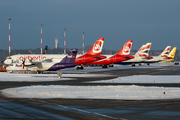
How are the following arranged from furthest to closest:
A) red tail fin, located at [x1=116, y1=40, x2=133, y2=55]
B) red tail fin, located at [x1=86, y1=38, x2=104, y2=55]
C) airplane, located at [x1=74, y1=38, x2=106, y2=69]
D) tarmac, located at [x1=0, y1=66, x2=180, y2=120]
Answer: red tail fin, located at [x1=116, y1=40, x2=133, y2=55], red tail fin, located at [x1=86, y1=38, x2=104, y2=55], airplane, located at [x1=74, y1=38, x2=106, y2=69], tarmac, located at [x1=0, y1=66, x2=180, y2=120]

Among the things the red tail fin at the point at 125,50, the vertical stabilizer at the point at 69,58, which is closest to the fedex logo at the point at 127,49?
the red tail fin at the point at 125,50

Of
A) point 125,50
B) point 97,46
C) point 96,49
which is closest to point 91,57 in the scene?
point 96,49

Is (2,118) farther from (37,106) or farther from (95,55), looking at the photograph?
(95,55)

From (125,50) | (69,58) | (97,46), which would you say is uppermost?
(97,46)

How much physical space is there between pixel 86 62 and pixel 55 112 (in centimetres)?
6913

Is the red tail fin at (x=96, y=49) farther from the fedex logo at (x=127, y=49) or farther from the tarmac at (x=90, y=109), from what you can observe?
the tarmac at (x=90, y=109)

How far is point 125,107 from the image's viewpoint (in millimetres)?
19188

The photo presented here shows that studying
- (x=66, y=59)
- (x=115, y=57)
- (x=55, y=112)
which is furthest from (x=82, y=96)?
(x=115, y=57)

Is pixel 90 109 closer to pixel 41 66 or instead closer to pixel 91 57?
pixel 41 66

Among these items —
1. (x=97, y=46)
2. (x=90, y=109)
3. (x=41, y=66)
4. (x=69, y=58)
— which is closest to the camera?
(x=90, y=109)

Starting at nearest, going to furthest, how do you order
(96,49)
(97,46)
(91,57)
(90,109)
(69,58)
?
(90,109) < (69,58) < (91,57) < (96,49) < (97,46)

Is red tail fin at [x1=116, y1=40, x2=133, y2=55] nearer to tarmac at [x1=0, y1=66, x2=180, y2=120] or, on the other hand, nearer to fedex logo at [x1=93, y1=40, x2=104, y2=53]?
fedex logo at [x1=93, y1=40, x2=104, y2=53]

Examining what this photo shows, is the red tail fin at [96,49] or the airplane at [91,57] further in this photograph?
the red tail fin at [96,49]

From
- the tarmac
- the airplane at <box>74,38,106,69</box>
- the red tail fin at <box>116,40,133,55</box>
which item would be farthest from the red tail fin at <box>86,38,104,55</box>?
the tarmac
